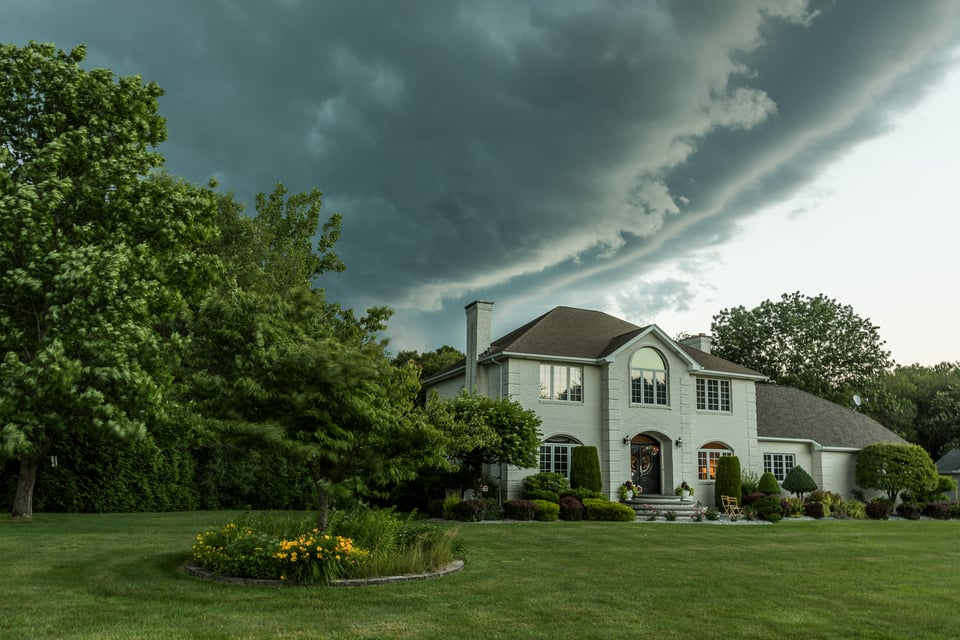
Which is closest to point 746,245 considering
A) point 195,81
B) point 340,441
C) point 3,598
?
point 340,441

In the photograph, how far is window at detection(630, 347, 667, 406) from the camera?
2931cm

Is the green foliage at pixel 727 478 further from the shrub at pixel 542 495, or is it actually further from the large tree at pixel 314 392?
the large tree at pixel 314 392

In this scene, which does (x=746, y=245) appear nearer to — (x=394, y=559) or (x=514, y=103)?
(x=514, y=103)

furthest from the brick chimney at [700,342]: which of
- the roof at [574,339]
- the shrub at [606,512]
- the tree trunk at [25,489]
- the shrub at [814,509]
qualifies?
the tree trunk at [25,489]

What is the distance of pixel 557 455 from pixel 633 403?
3.90 metres

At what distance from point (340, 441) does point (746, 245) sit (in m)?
15.5

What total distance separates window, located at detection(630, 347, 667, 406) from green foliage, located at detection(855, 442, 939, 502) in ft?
35.7

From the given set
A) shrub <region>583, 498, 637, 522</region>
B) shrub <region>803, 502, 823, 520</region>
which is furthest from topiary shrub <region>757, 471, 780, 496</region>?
shrub <region>583, 498, 637, 522</region>

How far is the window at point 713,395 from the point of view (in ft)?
103

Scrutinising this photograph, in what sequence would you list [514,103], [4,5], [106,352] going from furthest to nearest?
[514,103]
[4,5]
[106,352]

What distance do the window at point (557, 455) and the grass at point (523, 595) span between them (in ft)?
35.5

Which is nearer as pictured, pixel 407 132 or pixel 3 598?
pixel 3 598

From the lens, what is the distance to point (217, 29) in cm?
1886

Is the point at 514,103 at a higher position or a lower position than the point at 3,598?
higher
